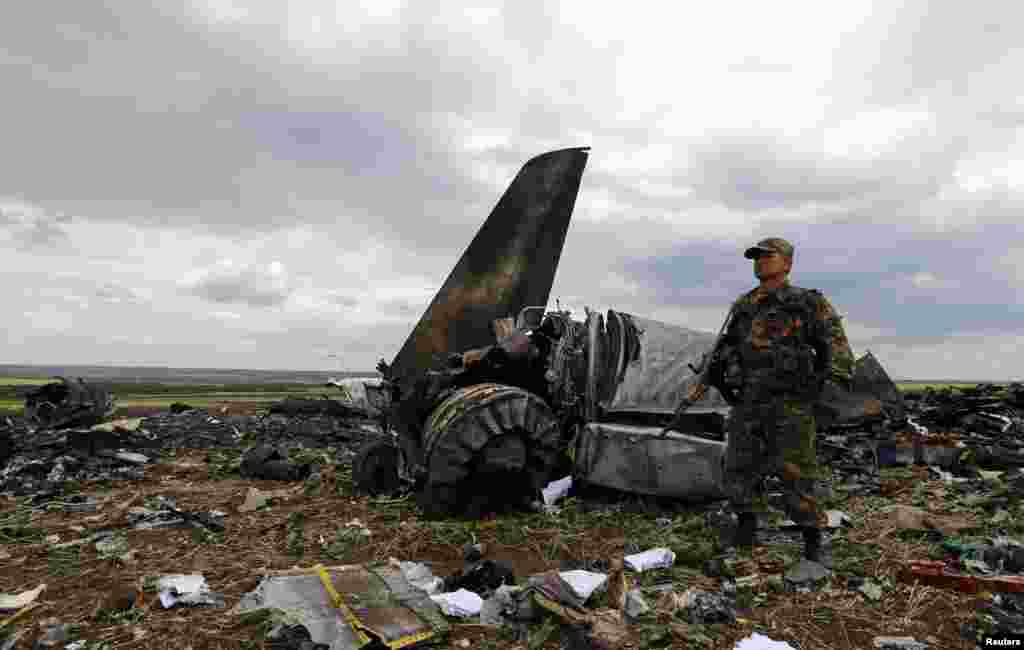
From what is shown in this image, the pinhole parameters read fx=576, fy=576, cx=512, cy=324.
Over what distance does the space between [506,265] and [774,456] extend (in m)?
5.10

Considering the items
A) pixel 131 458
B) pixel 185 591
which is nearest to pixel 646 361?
pixel 185 591

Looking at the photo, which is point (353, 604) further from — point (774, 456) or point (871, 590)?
point (871, 590)

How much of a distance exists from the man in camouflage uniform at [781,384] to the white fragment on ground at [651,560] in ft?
2.24

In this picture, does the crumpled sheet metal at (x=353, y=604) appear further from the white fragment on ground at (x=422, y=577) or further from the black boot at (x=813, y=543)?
the black boot at (x=813, y=543)

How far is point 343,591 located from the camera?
3762mm

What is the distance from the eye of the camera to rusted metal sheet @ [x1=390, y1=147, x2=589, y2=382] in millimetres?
8109

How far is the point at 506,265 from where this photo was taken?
860cm

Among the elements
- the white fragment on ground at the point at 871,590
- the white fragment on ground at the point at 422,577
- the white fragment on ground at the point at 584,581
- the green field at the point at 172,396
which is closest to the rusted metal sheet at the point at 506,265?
the white fragment on ground at the point at 422,577

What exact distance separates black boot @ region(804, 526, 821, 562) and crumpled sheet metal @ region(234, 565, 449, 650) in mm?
2706

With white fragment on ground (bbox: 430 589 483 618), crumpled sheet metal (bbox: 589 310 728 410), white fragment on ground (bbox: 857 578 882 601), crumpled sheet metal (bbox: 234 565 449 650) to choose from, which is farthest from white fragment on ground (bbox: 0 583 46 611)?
white fragment on ground (bbox: 857 578 882 601)

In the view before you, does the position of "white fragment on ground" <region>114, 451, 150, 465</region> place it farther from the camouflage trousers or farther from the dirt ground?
the camouflage trousers

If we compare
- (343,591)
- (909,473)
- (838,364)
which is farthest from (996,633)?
(909,473)

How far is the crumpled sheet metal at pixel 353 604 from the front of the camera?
3221mm

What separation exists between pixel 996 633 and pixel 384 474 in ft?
18.3
